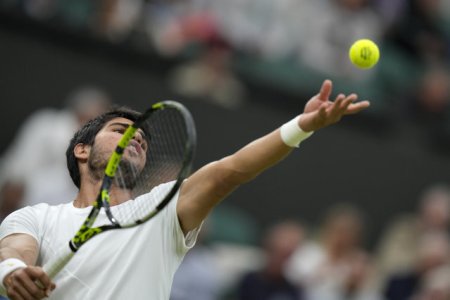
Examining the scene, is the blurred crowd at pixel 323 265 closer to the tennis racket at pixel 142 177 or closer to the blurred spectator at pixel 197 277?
the blurred spectator at pixel 197 277

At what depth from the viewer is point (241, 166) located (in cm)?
479

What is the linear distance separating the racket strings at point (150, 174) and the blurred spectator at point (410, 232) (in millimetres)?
5744

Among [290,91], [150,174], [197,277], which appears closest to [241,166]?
[150,174]

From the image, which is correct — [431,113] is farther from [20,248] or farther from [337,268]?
[20,248]

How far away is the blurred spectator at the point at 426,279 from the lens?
10.0 meters

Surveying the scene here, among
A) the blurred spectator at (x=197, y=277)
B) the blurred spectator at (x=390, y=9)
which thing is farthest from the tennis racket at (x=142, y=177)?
the blurred spectator at (x=390, y=9)

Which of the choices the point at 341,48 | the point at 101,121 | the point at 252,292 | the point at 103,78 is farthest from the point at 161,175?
the point at 341,48

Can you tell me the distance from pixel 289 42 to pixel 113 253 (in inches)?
313

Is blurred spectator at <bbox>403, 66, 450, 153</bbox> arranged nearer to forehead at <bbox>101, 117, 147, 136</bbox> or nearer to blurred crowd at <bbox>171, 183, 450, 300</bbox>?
blurred crowd at <bbox>171, 183, 450, 300</bbox>

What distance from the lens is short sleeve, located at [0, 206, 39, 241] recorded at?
4.91 m

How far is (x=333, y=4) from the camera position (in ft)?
43.1

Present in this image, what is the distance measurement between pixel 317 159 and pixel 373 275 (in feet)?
6.22

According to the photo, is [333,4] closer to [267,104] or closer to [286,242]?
[267,104]

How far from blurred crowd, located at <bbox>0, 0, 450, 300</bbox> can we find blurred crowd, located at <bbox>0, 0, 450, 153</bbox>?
1 cm
